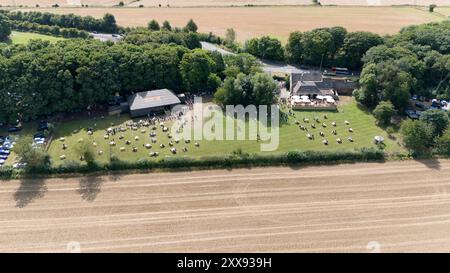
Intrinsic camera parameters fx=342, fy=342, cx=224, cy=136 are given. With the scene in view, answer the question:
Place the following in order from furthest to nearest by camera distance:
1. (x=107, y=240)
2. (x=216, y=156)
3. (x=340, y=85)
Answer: (x=340, y=85) → (x=216, y=156) → (x=107, y=240)

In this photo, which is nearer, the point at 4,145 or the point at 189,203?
the point at 189,203

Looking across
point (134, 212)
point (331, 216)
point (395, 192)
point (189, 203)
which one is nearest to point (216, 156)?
point (189, 203)

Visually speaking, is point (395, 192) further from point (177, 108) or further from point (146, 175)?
point (177, 108)

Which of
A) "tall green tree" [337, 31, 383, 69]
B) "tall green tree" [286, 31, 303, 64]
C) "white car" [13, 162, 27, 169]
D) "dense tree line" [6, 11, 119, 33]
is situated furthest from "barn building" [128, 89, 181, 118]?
"dense tree line" [6, 11, 119, 33]

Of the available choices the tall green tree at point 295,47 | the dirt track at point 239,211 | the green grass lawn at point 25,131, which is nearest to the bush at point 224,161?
the dirt track at point 239,211

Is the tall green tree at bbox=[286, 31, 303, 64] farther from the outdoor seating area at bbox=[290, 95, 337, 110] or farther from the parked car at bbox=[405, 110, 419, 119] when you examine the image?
the parked car at bbox=[405, 110, 419, 119]
